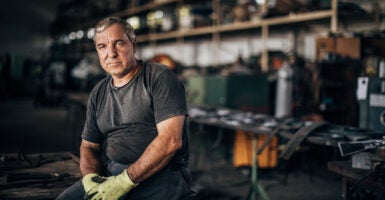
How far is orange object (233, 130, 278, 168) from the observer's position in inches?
251

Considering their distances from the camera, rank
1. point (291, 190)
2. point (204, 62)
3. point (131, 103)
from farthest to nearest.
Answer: point (204, 62) < point (291, 190) < point (131, 103)

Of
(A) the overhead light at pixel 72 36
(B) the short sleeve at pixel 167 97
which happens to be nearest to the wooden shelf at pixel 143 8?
(B) the short sleeve at pixel 167 97

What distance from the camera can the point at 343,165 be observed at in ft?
9.06

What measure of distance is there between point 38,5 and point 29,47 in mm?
2625

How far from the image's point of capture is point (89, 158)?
2.85 m

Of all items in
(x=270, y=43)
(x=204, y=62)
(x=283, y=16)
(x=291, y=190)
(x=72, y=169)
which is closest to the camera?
(x=72, y=169)

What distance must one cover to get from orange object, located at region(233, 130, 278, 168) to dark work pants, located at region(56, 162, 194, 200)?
3760 mm

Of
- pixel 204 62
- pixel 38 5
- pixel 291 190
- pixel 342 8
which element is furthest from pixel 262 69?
pixel 38 5

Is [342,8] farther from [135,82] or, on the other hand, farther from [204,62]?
[204,62]

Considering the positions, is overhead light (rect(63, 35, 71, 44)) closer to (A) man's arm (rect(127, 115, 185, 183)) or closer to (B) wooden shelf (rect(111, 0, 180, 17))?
(B) wooden shelf (rect(111, 0, 180, 17))

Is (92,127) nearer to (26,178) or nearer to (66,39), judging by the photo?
(26,178)

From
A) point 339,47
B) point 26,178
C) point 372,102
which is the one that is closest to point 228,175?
point 339,47

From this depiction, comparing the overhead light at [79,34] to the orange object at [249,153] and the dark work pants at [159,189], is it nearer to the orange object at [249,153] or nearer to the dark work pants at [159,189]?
the orange object at [249,153]

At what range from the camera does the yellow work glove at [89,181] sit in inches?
97.9
